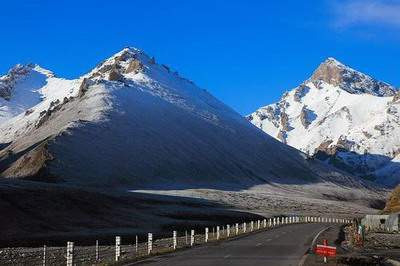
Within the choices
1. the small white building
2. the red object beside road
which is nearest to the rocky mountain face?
the small white building

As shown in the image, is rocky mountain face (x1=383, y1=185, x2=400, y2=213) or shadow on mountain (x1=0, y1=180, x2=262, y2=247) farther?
rocky mountain face (x1=383, y1=185, x2=400, y2=213)

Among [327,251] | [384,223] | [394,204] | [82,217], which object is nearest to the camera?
[327,251]

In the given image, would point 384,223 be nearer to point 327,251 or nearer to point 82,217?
point 82,217

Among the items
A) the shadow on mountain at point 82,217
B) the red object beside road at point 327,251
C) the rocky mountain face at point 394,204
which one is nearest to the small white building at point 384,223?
the rocky mountain face at point 394,204

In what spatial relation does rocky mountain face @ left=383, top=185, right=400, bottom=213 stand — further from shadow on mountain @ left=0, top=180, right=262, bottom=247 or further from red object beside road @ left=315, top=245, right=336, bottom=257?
red object beside road @ left=315, top=245, right=336, bottom=257

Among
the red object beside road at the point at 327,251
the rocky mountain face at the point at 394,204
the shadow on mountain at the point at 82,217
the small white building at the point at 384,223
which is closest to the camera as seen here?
the red object beside road at the point at 327,251

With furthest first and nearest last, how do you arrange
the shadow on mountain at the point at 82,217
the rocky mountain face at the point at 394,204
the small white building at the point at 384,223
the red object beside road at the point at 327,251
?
the rocky mountain face at the point at 394,204 < the small white building at the point at 384,223 < the shadow on mountain at the point at 82,217 < the red object beside road at the point at 327,251

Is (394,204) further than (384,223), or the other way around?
(394,204)

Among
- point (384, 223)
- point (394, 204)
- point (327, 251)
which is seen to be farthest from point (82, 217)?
point (327, 251)

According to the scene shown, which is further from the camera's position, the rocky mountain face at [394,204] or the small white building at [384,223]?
the rocky mountain face at [394,204]

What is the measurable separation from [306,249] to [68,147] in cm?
14465

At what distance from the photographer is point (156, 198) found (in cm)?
13075

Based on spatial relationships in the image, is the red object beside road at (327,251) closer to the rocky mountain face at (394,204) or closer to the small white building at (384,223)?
the small white building at (384,223)

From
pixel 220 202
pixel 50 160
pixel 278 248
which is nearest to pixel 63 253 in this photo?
pixel 278 248
